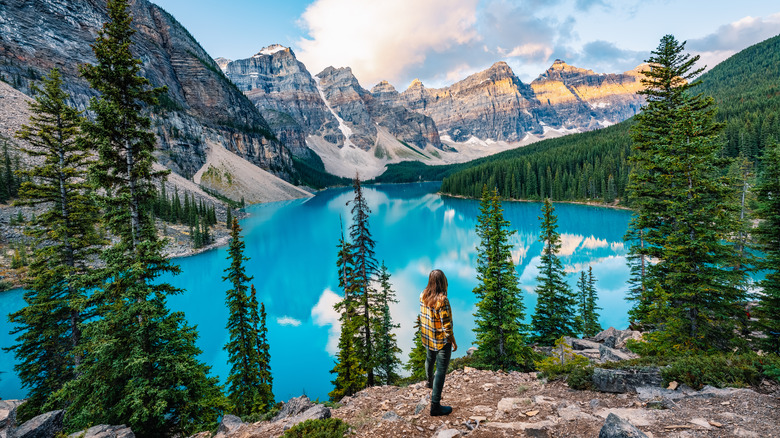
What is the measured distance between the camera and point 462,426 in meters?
5.58

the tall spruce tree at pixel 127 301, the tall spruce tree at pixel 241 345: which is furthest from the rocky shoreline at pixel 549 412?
the tall spruce tree at pixel 241 345

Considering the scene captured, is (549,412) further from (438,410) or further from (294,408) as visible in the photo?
(294,408)

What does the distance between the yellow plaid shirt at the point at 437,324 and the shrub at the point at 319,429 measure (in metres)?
2.32

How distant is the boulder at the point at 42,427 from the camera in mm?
7707

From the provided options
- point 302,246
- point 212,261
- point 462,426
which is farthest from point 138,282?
point 302,246

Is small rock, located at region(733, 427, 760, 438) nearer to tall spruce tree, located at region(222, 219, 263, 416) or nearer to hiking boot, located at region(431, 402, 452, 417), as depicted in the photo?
hiking boot, located at region(431, 402, 452, 417)

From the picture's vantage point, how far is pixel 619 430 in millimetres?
3949

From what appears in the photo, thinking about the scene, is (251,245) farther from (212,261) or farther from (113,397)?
(113,397)

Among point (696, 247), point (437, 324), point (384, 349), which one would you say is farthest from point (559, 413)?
point (384, 349)

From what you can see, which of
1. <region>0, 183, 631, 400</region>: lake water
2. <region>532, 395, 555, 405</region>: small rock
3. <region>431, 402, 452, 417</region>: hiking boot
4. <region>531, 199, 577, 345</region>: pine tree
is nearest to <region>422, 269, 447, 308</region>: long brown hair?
<region>431, 402, 452, 417</region>: hiking boot

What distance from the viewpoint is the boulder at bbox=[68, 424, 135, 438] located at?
304 inches

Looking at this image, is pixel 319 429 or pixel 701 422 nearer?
pixel 701 422

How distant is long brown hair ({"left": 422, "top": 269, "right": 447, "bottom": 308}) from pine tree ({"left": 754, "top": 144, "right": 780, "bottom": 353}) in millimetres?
10385

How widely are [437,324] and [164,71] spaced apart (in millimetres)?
180997
